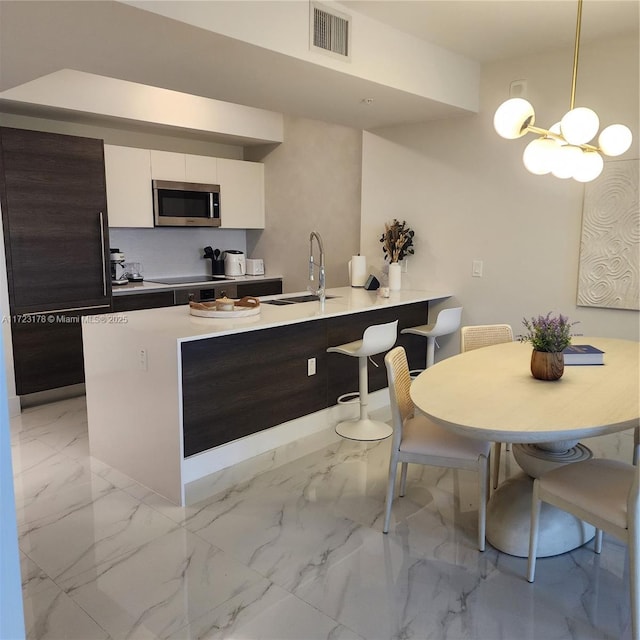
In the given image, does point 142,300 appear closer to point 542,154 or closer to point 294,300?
point 294,300

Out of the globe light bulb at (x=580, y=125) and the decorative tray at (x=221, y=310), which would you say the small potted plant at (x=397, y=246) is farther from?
the globe light bulb at (x=580, y=125)

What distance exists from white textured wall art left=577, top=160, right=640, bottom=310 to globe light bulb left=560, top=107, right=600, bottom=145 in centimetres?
163

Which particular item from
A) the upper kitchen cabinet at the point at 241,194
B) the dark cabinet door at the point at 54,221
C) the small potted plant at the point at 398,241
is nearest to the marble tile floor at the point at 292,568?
the dark cabinet door at the point at 54,221

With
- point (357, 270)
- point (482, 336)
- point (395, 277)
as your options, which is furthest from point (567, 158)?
point (357, 270)

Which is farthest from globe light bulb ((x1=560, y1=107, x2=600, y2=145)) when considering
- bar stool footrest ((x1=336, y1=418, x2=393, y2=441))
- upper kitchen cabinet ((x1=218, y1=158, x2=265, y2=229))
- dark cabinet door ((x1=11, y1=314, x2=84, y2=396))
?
upper kitchen cabinet ((x1=218, y1=158, x2=265, y2=229))

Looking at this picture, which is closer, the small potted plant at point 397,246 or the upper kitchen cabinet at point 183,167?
the small potted plant at point 397,246

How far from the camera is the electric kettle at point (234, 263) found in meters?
5.95

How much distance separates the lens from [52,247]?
4367 millimetres

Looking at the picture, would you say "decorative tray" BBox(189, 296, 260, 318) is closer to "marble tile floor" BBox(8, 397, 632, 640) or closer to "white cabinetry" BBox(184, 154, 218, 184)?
"marble tile floor" BBox(8, 397, 632, 640)

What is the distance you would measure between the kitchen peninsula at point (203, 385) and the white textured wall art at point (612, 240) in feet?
5.14

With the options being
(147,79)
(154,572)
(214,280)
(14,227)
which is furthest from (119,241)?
(154,572)

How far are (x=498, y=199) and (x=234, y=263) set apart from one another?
2827 millimetres

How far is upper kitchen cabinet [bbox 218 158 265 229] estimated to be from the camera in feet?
19.1

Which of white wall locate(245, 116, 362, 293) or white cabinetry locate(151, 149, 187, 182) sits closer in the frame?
white cabinetry locate(151, 149, 187, 182)
